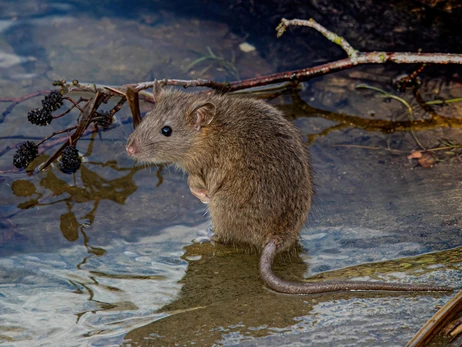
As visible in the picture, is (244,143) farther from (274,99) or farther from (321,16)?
(321,16)

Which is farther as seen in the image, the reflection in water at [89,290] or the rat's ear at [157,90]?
the rat's ear at [157,90]

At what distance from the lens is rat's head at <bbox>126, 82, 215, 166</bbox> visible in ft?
16.3

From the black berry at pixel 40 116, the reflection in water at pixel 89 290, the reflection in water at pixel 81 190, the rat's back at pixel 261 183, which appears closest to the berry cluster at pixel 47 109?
the black berry at pixel 40 116

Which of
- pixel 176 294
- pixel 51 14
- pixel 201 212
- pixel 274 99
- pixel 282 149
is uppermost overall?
pixel 51 14

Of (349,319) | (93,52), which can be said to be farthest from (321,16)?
(349,319)

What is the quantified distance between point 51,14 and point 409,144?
180 inches

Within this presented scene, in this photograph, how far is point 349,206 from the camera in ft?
16.5

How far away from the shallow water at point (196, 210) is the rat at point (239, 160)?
7.7 inches

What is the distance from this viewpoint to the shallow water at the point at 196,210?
3.51 m

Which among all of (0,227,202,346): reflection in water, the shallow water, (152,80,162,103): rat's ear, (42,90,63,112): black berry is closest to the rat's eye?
(152,80,162,103): rat's ear

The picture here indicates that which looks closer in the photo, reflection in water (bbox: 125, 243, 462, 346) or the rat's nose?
reflection in water (bbox: 125, 243, 462, 346)

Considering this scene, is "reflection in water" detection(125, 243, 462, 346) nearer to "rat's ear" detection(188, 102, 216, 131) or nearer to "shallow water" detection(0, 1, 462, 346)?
"shallow water" detection(0, 1, 462, 346)

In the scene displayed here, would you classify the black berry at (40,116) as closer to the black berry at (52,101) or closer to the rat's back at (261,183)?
the black berry at (52,101)

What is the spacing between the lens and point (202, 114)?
4840 mm
